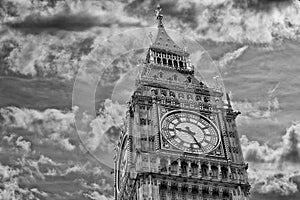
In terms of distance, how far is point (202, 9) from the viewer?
260ft

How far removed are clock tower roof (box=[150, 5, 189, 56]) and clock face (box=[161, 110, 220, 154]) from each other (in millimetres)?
12373

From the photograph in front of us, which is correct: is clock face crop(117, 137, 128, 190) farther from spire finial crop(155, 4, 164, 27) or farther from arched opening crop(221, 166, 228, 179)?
spire finial crop(155, 4, 164, 27)

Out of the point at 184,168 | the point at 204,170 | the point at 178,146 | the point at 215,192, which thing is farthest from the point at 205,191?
the point at 178,146

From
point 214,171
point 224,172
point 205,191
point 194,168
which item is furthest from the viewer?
Result: point 224,172

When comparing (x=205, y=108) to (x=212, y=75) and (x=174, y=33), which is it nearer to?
(x=212, y=75)

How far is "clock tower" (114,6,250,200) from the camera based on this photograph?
66.4 m

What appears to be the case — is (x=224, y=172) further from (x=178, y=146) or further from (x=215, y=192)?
(x=178, y=146)

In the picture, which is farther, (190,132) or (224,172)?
(190,132)

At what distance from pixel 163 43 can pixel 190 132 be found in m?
16.7

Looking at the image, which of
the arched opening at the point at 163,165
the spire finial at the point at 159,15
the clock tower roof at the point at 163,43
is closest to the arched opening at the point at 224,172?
the arched opening at the point at 163,165

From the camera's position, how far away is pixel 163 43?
84.5 meters

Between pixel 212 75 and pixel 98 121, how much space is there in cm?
1383

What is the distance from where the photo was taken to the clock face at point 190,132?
6950 centimetres

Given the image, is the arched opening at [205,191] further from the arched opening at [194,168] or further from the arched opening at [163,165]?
the arched opening at [163,165]
